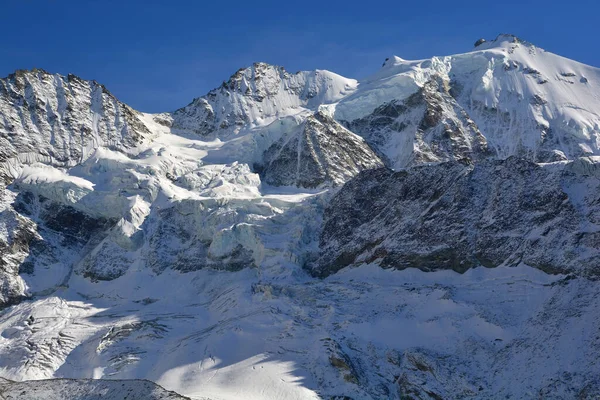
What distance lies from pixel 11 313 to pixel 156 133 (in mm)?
56365

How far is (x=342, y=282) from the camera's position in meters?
104

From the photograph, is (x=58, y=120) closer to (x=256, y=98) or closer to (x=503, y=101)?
(x=256, y=98)

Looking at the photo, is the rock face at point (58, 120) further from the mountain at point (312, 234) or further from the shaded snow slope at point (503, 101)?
the shaded snow slope at point (503, 101)

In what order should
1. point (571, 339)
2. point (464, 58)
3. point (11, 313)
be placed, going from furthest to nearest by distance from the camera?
point (464, 58), point (11, 313), point (571, 339)

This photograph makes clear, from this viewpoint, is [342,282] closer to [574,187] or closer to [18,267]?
[574,187]

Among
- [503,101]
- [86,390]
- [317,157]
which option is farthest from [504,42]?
[86,390]

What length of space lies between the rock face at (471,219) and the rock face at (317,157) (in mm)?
17613

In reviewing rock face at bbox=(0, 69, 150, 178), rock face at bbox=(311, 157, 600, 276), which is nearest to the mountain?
rock face at bbox=(311, 157, 600, 276)

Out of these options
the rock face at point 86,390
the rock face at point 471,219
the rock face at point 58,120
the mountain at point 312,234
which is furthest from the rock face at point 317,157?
the rock face at point 86,390

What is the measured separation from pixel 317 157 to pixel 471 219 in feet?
133

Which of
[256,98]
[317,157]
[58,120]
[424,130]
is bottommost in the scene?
[317,157]

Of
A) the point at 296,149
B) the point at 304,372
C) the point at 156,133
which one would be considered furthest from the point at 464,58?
the point at 304,372

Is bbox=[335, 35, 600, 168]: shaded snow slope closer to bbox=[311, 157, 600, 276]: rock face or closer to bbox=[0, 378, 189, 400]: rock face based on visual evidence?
bbox=[311, 157, 600, 276]: rock face

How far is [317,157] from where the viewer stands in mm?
138125
